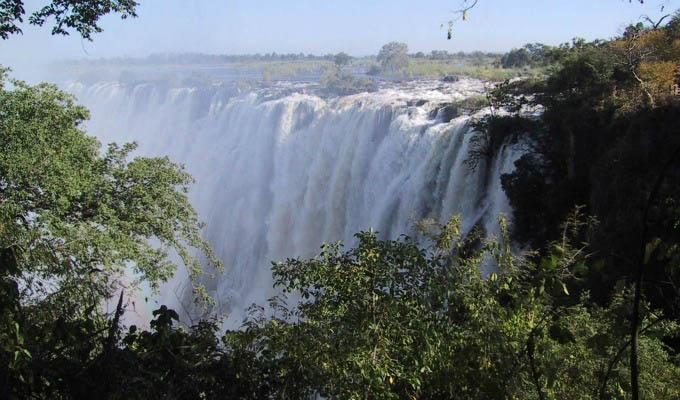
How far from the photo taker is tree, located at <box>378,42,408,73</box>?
48.2 m

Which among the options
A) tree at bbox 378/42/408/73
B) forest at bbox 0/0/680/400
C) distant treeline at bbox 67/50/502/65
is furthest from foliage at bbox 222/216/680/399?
distant treeline at bbox 67/50/502/65

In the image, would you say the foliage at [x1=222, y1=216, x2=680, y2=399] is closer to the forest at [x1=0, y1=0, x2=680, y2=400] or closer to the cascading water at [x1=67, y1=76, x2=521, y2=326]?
the forest at [x1=0, y1=0, x2=680, y2=400]

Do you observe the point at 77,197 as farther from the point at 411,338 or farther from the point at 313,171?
the point at 313,171

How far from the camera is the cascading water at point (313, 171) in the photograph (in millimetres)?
13148

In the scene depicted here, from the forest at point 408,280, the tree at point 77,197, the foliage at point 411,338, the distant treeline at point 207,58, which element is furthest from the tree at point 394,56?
the foliage at point 411,338

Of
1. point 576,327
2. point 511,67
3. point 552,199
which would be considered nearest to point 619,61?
point 552,199

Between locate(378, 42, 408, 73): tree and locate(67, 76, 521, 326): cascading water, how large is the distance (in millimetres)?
17006

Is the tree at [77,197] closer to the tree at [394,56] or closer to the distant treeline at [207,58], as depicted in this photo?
the tree at [394,56]

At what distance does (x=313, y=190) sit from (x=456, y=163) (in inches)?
316

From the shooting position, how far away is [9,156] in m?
7.95

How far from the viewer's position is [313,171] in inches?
789

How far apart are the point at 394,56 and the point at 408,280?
159 feet

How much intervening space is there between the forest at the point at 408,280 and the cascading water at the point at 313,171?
1406 millimetres

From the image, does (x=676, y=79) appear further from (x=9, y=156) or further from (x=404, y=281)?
(x=9, y=156)
